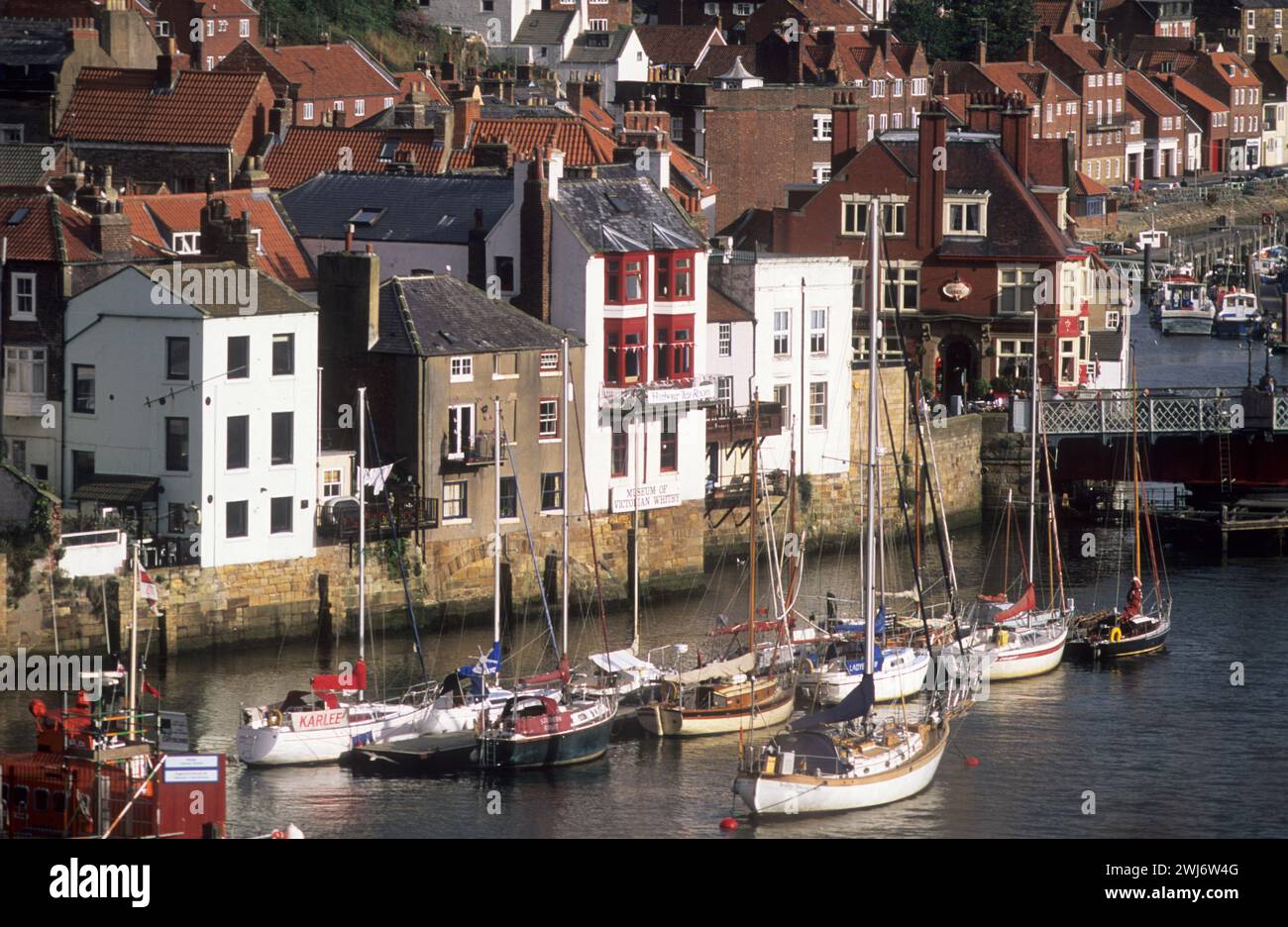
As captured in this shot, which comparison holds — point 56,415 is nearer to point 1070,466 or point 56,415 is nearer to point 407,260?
point 407,260

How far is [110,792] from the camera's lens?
54438 mm

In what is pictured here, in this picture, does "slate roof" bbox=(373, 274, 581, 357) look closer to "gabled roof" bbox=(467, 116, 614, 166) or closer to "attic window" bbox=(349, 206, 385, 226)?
"attic window" bbox=(349, 206, 385, 226)

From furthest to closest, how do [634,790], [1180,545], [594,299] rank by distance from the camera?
[1180,545], [594,299], [634,790]

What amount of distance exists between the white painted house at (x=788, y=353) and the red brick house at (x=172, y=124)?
19.1m

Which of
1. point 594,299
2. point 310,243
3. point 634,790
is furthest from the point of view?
point 310,243

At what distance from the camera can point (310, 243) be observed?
87.9 m

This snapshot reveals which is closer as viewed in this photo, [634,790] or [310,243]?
[634,790]

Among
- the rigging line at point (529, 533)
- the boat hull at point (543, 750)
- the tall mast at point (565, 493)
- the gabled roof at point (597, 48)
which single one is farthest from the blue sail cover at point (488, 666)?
the gabled roof at point (597, 48)

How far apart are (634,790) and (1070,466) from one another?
36.3 m

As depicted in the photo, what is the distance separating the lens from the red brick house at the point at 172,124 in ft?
339

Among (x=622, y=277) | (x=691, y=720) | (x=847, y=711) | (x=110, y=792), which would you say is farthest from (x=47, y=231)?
(x=110, y=792)

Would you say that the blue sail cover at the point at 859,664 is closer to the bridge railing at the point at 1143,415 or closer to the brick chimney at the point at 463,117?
the bridge railing at the point at 1143,415

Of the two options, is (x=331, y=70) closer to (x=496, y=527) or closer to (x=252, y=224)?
(x=252, y=224)
